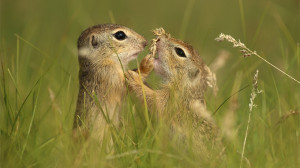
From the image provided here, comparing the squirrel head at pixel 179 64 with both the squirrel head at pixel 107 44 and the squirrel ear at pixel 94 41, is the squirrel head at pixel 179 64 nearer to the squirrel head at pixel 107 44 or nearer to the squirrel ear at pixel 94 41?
the squirrel head at pixel 107 44

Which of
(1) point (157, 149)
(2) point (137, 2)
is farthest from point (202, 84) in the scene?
(2) point (137, 2)

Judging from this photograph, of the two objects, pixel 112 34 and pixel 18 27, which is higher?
pixel 112 34

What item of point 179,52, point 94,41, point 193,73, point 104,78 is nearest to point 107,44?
point 94,41

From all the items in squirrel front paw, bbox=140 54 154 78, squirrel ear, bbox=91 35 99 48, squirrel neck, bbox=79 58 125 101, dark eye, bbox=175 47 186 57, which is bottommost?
squirrel neck, bbox=79 58 125 101

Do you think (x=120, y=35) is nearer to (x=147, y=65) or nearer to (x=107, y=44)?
(x=107, y=44)

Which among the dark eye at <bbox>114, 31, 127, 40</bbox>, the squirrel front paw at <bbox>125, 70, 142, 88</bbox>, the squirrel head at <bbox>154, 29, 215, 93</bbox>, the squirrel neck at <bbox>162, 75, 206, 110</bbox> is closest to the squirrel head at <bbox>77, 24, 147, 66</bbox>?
the dark eye at <bbox>114, 31, 127, 40</bbox>

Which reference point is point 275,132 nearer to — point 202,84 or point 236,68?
point 202,84

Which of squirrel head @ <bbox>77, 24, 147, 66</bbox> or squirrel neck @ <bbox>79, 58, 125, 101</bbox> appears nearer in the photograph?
squirrel neck @ <bbox>79, 58, 125, 101</bbox>

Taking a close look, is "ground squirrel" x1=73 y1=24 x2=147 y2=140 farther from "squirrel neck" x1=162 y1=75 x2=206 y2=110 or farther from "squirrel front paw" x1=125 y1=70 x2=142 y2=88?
"squirrel neck" x1=162 y1=75 x2=206 y2=110
